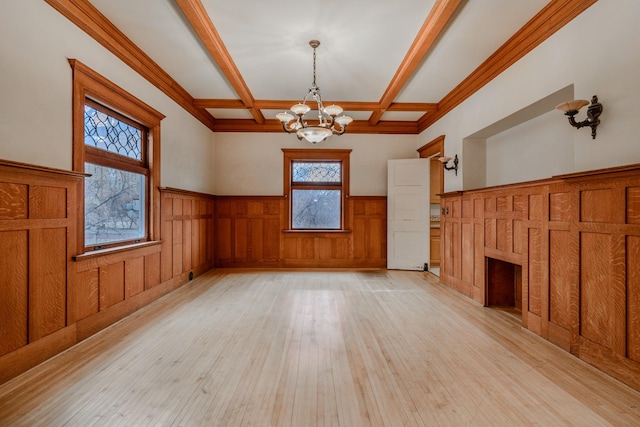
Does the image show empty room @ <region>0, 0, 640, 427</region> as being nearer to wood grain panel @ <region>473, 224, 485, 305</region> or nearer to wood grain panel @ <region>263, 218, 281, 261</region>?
wood grain panel @ <region>473, 224, 485, 305</region>

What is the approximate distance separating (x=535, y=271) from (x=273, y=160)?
485 centimetres

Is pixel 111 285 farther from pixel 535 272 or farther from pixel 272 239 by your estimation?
pixel 535 272

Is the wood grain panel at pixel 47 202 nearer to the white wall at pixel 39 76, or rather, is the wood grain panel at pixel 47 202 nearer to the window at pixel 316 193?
the white wall at pixel 39 76

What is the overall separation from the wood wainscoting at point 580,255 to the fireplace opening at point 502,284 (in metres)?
0.11

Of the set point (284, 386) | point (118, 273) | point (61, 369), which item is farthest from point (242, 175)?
point (284, 386)

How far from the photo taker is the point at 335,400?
1.84 m

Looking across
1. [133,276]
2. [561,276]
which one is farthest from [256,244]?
[561,276]

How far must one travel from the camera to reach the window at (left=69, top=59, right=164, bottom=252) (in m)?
2.74

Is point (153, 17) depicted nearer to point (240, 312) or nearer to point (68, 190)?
point (68, 190)

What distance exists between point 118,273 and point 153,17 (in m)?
2.60

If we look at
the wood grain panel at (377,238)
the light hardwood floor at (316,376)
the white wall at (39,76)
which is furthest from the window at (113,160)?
the wood grain panel at (377,238)

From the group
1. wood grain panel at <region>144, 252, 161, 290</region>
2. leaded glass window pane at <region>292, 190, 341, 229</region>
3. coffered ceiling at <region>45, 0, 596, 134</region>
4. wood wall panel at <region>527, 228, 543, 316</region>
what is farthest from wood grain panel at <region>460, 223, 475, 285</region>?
wood grain panel at <region>144, 252, 161, 290</region>

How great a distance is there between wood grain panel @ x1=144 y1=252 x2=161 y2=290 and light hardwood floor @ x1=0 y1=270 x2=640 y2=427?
46cm

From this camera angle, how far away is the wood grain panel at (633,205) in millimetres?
1920
